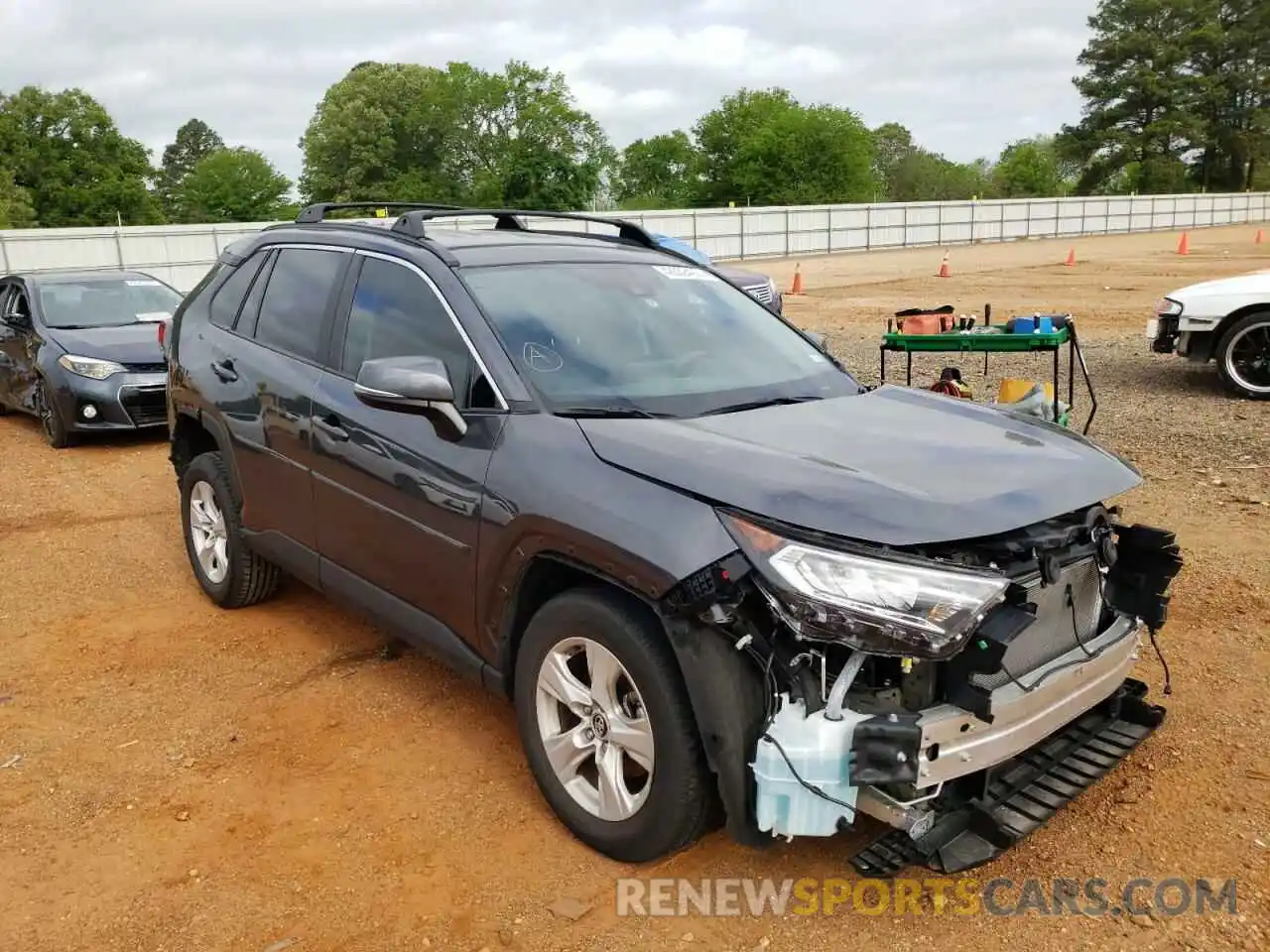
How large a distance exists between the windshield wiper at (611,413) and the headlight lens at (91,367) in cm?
732

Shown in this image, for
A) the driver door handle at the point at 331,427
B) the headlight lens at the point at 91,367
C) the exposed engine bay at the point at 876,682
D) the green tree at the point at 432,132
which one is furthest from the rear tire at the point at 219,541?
the green tree at the point at 432,132

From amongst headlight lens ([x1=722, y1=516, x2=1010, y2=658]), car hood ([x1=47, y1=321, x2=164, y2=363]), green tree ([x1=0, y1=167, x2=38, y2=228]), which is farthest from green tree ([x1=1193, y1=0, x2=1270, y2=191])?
headlight lens ([x1=722, y1=516, x2=1010, y2=658])

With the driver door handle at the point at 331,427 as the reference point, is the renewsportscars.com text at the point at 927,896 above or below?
below

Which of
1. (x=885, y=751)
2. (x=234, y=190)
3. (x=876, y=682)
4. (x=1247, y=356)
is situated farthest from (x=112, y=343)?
(x=234, y=190)

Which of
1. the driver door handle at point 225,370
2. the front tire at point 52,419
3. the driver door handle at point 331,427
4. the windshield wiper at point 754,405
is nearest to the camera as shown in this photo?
the windshield wiper at point 754,405

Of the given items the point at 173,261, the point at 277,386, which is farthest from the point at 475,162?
the point at 277,386

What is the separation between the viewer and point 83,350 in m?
9.29

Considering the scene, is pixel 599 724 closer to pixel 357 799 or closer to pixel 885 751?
pixel 885 751

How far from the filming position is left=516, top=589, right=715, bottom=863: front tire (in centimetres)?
275

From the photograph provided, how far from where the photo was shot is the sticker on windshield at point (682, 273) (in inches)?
170

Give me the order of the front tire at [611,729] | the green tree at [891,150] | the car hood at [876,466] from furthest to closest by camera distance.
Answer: the green tree at [891,150], the front tire at [611,729], the car hood at [876,466]

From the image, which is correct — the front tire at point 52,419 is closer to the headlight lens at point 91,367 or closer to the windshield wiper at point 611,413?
the headlight lens at point 91,367

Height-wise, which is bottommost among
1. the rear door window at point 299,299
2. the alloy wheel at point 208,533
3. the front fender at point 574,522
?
the alloy wheel at point 208,533

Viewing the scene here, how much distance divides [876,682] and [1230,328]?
852 centimetres
